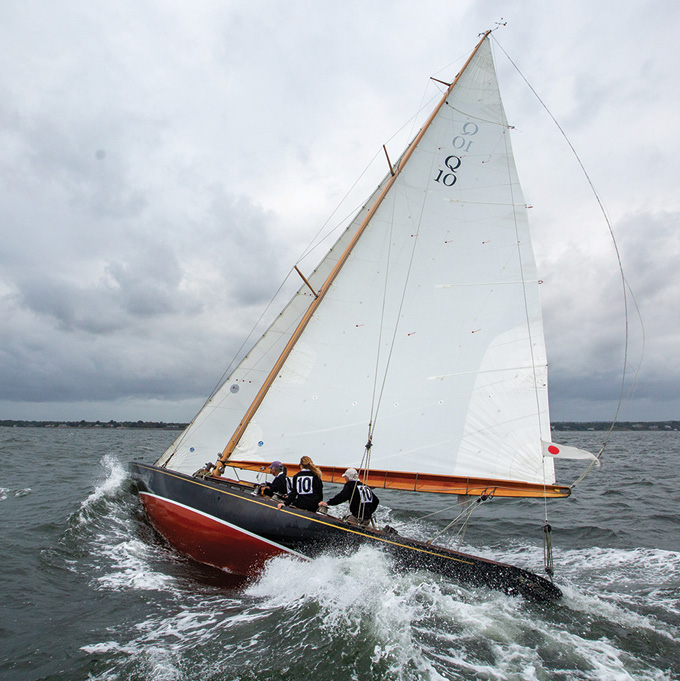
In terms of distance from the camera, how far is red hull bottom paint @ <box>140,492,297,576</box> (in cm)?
700

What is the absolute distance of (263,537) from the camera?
6.93m

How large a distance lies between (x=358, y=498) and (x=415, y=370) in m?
2.51

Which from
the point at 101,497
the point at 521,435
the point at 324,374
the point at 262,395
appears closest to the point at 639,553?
the point at 521,435

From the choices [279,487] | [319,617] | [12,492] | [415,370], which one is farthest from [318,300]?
[12,492]

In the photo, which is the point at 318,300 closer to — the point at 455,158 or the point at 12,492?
the point at 455,158

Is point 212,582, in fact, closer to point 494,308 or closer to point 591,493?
point 494,308

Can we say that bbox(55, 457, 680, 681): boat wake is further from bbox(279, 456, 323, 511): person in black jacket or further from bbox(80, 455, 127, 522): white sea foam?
bbox(80, 455, 127, 522): white sea foam

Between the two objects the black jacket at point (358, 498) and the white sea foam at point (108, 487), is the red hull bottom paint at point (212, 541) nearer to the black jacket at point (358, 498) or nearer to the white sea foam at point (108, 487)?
the black jacket at point (358, 498)

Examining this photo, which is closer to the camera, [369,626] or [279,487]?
[369,626]

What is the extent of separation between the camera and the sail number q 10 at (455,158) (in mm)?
9062

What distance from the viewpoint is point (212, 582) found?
7074mm

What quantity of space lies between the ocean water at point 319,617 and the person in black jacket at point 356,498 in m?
0.80

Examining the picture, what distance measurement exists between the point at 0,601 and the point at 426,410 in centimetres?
686

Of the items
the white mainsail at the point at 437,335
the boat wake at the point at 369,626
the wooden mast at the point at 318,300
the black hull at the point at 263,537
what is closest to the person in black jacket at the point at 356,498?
the black hull at the point at 263,537
